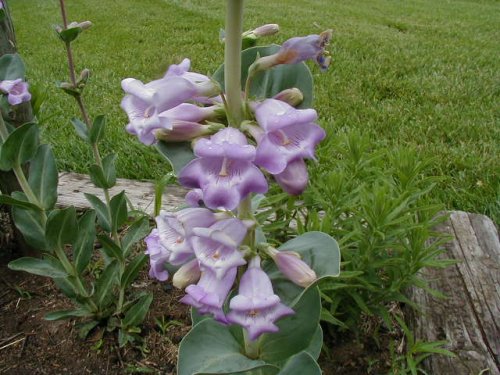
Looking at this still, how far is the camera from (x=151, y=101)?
100 cm

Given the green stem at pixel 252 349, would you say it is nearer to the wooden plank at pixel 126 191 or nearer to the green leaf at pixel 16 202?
the green leaf at pixel 16 202

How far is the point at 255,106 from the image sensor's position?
107 centimetres

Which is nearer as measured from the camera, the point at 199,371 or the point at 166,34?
the point at 199,371

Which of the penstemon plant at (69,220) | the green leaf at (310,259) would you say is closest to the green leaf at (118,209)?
the penstemon plant at (69,220)

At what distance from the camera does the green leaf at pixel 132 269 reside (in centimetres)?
197

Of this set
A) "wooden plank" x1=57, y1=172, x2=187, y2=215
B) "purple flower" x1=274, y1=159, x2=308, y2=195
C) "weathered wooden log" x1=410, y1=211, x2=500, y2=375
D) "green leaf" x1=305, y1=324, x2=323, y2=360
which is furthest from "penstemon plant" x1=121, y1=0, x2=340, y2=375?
"wooden plank" x1=57, y1=172, x2=187, y2=215

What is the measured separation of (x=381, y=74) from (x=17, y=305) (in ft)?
13.0

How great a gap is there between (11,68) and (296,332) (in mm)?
1334

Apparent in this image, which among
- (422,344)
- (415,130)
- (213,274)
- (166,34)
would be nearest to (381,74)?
(415,130)

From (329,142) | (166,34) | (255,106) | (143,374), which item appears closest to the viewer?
(255,106)

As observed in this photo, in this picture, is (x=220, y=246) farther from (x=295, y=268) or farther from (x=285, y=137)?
Answer: (x=285, y=137)

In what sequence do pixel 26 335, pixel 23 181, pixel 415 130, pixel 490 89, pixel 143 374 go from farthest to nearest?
pixel 490 89 < pixel 415 130 < pixel 26 335 < pixel 143 374 < pixel 23 181

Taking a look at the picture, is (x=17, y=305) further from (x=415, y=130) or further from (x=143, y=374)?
(x=415, y=130)

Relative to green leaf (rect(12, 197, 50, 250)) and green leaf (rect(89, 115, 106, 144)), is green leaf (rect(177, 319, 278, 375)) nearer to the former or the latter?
green leaf (rect(12, 197, 50, 250))
